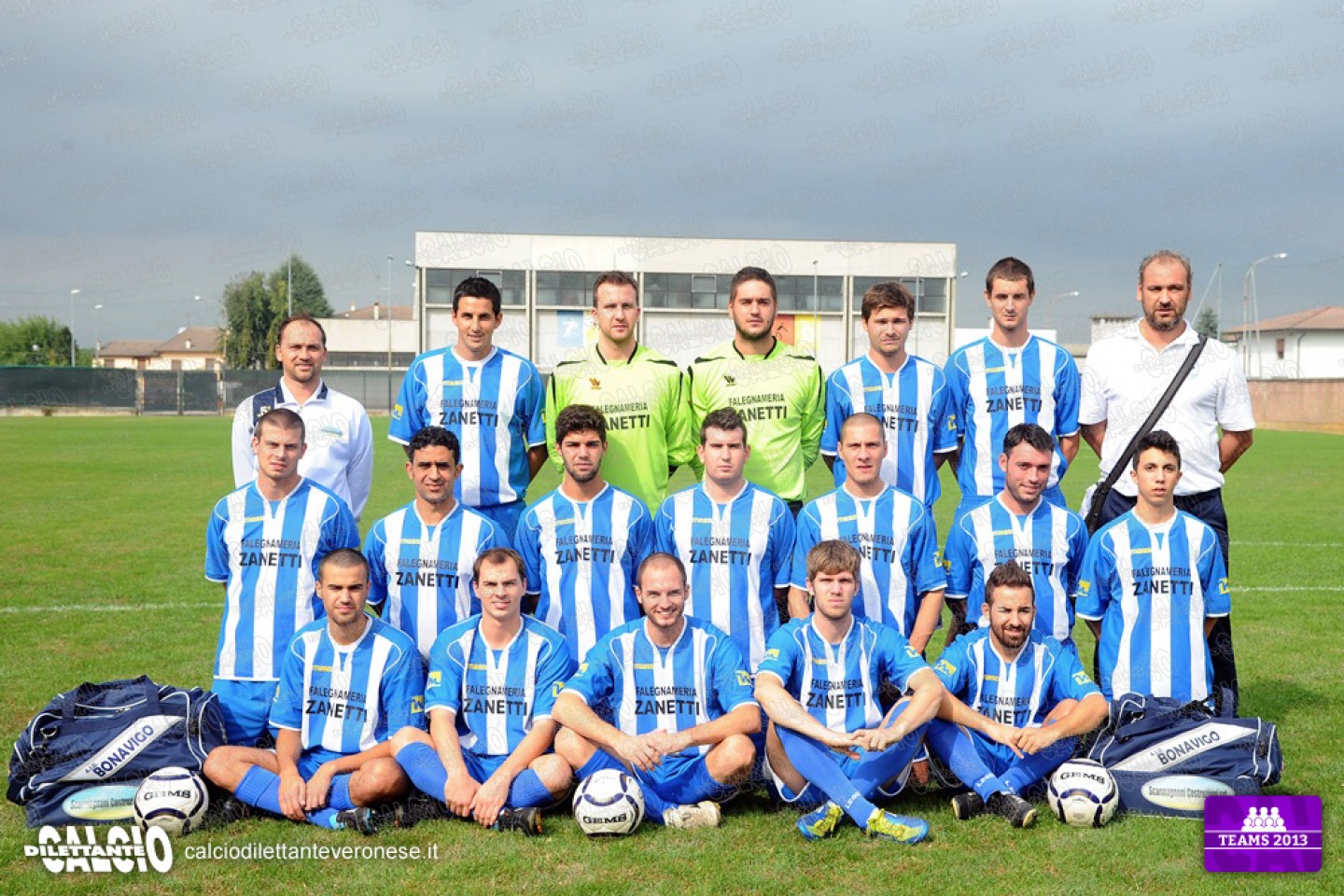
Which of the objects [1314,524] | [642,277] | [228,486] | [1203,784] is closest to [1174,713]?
[1203,784]

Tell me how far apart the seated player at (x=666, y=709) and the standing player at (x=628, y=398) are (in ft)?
3.14

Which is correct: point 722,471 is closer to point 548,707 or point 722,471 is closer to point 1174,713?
point 548,707

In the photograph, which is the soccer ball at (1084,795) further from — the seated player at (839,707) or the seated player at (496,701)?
the seated player at (496,701)

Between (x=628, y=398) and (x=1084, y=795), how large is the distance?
2.54 m

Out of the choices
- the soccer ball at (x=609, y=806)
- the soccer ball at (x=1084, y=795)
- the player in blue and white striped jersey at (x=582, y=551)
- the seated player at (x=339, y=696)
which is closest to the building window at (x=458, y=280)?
the player in blue and white striped jersey at (x=582, y=551)

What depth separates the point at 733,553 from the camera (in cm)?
470

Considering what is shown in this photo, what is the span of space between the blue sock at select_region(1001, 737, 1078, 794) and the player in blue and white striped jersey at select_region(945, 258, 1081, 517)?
4.27ft

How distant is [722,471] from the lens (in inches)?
181

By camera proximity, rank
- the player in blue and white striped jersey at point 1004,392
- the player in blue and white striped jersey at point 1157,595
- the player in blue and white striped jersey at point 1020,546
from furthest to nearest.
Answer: the player in blue and white striped jersey at point 1004,392, the player in blue and white striped jersey at point 1020,546, the player in blue and white striped jersey at point 1157,595

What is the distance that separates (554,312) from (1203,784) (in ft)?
136

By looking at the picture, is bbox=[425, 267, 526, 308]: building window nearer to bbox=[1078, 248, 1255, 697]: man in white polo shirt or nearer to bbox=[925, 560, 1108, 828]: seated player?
bbox=[1078, 248, 1255, 697]: man in white polo shirt

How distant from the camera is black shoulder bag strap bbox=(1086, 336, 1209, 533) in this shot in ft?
16.4

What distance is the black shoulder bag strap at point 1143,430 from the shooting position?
16.4 ft

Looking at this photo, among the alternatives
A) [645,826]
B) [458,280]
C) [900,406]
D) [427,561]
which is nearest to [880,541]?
[900,406]
